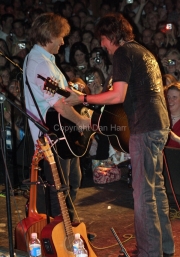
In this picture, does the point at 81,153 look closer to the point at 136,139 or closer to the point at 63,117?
the point at 63,117

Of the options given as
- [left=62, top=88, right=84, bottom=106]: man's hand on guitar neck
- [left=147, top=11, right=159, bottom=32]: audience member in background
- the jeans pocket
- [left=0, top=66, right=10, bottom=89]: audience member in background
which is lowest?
the jeans pocket

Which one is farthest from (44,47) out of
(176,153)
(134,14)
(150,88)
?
(134,14)

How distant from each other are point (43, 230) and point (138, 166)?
0.80m

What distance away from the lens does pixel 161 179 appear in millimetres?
3787

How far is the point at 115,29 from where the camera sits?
142 inches

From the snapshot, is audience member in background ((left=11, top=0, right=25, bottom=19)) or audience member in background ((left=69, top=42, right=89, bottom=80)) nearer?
audience member in background ((left=69, top=42, right=89, bottom=80))

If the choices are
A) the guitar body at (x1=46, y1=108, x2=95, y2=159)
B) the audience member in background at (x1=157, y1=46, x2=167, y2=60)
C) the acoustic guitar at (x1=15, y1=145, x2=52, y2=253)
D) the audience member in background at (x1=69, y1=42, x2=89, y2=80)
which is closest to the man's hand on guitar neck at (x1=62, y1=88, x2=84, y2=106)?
the guitar body at (x1=46, y1=108, x2=95, y2=159)

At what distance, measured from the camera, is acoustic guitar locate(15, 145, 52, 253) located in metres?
3.57

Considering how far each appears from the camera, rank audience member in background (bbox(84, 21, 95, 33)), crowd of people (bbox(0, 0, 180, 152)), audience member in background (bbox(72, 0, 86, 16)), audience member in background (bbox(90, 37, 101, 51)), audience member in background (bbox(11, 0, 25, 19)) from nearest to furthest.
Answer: crowd of people (bbox(0, 0, 180, 152)) < audience member in background (bbox(90, 37, 101, 51)) < audience member in background (bbox(84, 21, 95, 33)) < audience member in background (bbox(72, 0, 86, 16)) < audience member in background (bbox(11, 0, 25, 19))

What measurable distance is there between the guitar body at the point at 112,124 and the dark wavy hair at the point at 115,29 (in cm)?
69

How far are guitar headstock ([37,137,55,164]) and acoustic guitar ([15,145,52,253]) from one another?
0.12 metres

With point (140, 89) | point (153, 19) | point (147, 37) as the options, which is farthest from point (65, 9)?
point (140, 89)

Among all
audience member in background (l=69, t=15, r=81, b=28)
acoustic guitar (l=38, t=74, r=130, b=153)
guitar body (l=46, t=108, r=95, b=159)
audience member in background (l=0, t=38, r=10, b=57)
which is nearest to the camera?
guitar body (l=46, t=108, r=95, b=159)

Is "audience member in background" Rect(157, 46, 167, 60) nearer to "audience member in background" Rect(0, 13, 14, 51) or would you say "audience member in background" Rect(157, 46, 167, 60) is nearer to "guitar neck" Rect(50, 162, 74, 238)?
"audience member in background" Rect(0, 13, 14, 51)
